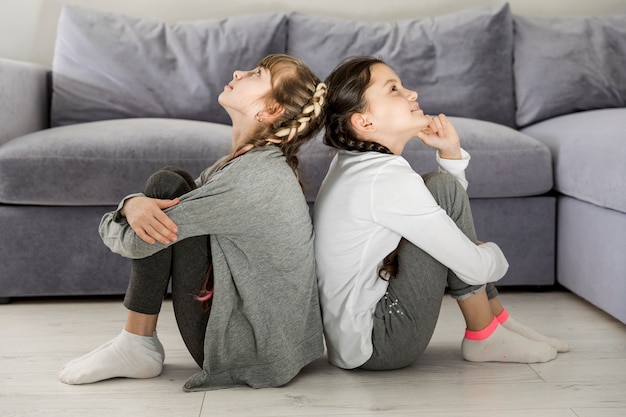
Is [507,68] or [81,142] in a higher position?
[507,68]

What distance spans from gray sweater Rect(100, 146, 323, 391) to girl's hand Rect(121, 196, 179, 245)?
0.6 inches

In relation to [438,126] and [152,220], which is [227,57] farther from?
[152,220]

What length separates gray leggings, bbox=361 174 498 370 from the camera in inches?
61.7

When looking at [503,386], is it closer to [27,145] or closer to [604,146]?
[604,146]

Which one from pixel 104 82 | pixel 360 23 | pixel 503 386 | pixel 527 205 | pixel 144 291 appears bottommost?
pixel 503 386

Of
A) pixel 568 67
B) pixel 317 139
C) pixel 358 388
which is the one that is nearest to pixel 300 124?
pixel 358 388

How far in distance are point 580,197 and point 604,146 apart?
7.5 inches

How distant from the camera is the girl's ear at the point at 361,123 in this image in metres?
1.61

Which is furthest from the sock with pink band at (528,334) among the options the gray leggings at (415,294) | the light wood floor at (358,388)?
the gray leggings at (415,294)

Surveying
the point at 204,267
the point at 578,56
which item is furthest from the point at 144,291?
the point at 578,56

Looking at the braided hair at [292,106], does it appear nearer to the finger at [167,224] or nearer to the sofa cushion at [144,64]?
the finger at [167,224]

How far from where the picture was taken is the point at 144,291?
5.14 feet

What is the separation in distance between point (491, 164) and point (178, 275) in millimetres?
1094

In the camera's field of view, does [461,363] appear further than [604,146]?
No
